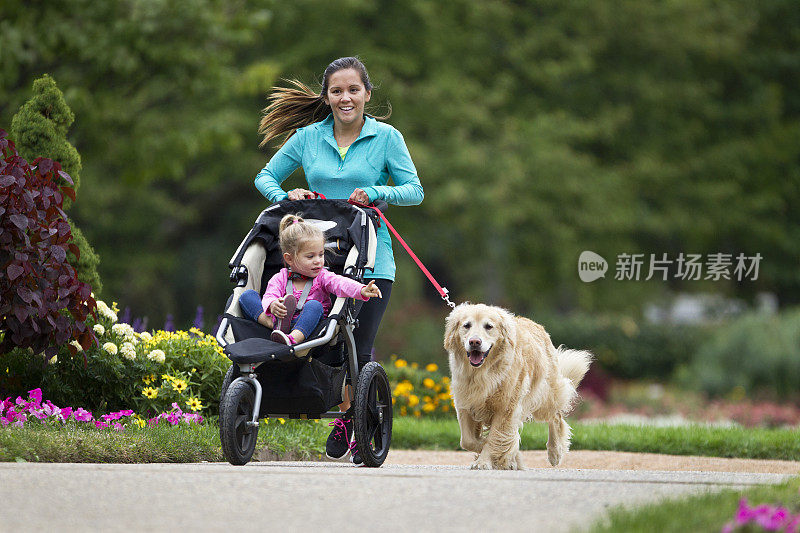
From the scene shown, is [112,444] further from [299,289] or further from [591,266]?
Result: [591,266]

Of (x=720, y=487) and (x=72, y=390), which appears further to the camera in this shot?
(x=72, y=390)

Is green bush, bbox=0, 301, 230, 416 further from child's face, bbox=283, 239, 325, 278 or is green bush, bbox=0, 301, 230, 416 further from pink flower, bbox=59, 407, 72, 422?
child's face, bbox=283, 239, 325, 278

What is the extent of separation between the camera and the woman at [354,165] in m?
6.87

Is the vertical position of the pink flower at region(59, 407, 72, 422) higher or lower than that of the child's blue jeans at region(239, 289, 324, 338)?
lower

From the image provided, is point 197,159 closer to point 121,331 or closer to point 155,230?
point 155,230

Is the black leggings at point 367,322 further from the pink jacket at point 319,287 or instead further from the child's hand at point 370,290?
the child's hand at point 370,290

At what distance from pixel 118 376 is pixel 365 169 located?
2.38 m

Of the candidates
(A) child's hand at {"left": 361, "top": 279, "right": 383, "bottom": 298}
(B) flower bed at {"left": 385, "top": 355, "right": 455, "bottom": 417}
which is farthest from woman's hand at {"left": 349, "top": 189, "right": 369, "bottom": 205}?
(B) flower bed at {"left": 385, "top": 355, "right": 455, "bottom": 417}

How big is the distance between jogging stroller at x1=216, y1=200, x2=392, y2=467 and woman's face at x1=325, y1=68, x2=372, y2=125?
604mm

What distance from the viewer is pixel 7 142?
7293 millimetres

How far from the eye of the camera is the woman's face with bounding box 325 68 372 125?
22.8 ft

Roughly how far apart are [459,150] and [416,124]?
4.09 ft

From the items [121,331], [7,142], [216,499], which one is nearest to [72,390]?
[121,331]

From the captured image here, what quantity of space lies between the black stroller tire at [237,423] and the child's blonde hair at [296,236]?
81cm
